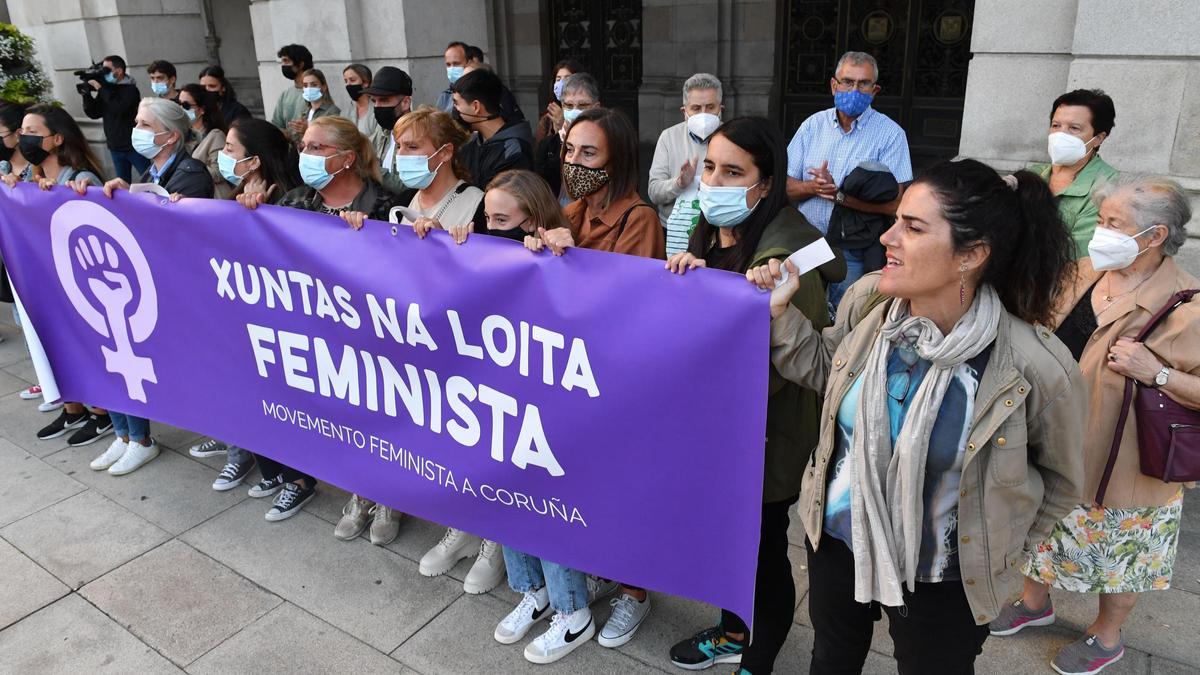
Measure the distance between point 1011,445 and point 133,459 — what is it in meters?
4.76

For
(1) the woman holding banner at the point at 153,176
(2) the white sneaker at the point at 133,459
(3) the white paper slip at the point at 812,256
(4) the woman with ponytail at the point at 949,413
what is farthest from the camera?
(2) the white sneaker at the point at 133,459

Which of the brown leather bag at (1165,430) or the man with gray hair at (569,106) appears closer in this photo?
the brown leather bag at (1165,430)

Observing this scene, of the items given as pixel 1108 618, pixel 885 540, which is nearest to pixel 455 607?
pixel 885 540

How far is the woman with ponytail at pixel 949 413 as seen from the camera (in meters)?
1.98

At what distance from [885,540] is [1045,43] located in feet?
12.8

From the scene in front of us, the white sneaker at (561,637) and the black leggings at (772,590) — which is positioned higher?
the black leggings at (772,590)

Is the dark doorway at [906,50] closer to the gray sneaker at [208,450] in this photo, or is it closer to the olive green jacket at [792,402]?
the olive green jacket at [792,402]

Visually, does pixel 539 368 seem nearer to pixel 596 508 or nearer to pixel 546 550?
pixel 596 508

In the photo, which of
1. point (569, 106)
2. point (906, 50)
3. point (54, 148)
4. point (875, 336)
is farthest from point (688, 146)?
point (906, 50)

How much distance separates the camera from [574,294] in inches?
107

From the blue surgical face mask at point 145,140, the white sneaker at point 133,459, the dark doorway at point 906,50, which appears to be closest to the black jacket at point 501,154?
the blue surgical face mask at point 145,140

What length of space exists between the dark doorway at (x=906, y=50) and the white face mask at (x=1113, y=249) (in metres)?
6.10

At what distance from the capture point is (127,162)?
9930mm

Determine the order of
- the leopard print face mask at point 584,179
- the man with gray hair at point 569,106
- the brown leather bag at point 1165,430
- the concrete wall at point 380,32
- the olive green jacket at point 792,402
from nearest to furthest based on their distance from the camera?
the olive green jacket at point 792,402 → the brown leather bag at point 1165,430 → the leopard print face mask at point 584,179 → the man with gray hair at point 569,106 → the concrete wall at point 380,32
